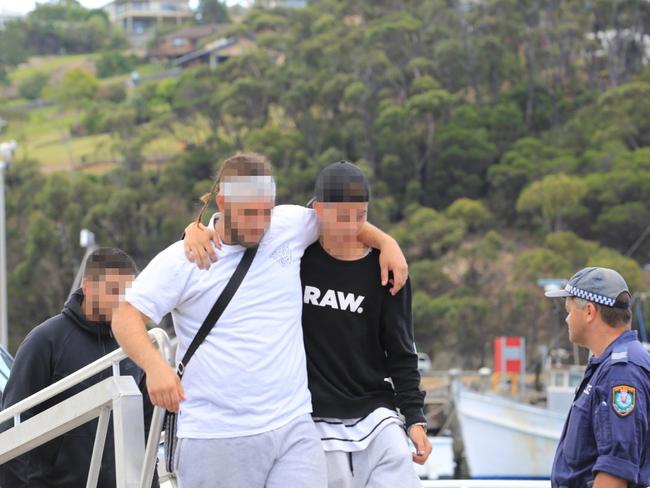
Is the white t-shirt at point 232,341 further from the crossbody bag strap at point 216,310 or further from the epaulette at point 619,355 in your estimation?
the epaulette at point 619,355

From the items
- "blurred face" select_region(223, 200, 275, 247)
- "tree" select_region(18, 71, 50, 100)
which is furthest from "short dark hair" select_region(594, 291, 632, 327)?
"tree" select_region(18, 71, 50, 100)

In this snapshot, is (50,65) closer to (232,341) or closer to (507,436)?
(507,436)

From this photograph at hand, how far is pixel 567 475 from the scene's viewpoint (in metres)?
3.74

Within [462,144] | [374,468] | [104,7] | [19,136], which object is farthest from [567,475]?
[104,7]

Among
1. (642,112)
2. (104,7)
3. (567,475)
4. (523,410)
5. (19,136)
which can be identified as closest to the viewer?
(567,475)

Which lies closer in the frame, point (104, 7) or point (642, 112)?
point (642, 112)

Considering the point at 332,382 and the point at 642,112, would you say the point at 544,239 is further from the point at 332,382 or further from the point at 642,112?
the point at 332,382

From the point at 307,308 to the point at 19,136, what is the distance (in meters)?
89.2

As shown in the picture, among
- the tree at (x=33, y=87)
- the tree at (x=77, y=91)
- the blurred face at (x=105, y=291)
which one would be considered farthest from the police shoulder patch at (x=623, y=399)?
the tree at (x=33, y=87)

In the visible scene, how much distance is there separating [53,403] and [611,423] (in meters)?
1.93

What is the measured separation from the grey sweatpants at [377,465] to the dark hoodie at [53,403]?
663mm

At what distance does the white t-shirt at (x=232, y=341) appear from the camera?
346 centimetres

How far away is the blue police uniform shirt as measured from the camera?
354cm

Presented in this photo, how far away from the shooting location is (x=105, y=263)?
4.19 metres
